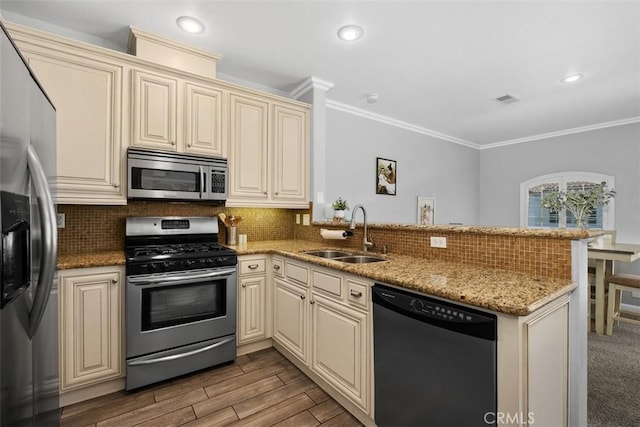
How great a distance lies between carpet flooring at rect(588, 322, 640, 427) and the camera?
1.76m

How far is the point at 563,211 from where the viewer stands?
4.76 meters

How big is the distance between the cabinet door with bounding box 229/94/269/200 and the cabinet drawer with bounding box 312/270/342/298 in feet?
3.89

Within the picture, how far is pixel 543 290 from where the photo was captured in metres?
1.24

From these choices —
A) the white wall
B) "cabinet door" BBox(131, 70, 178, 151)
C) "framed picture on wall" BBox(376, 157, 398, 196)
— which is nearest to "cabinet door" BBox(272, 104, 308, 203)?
the white wall

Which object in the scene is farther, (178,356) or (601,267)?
(601,267)

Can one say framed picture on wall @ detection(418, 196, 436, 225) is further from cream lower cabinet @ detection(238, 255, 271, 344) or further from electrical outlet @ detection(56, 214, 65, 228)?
electrical outlet @ detection(56, 214, 65, 228)

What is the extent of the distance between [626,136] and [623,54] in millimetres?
2422

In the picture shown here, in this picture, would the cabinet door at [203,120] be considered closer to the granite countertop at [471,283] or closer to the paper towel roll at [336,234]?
the paper towel roll at [336,234]

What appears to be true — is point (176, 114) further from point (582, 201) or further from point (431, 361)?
point (582, 201)

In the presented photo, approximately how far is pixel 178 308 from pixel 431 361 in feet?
5.69

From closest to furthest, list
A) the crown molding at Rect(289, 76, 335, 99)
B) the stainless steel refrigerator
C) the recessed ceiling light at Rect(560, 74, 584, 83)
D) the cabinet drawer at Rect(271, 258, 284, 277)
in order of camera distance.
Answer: the stainless steel refrigerator, the cabinet drawer at Rect(271, 258, 284, 277), the recessed ceiling light at Rect(560, 74, 584, 83), the crown molding at Rect(289, 76, 335, 99)

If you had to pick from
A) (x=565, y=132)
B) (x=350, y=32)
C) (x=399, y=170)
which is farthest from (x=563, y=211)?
(x=350, y=32)

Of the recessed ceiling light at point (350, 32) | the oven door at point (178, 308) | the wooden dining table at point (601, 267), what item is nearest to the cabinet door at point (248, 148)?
the oven door at point (178, 308)

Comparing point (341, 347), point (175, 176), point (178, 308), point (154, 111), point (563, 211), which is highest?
point (154, 111)
